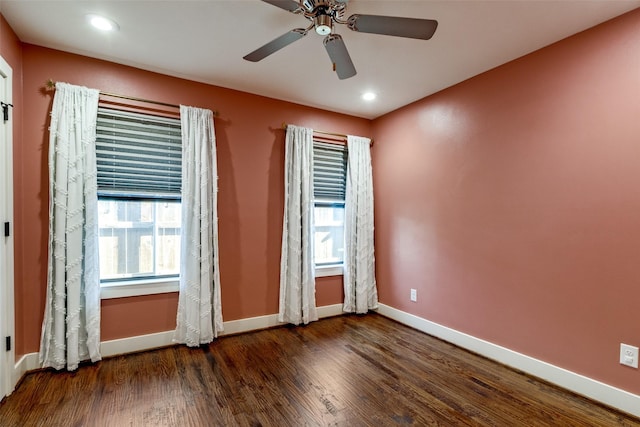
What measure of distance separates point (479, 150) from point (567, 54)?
0.92 meters

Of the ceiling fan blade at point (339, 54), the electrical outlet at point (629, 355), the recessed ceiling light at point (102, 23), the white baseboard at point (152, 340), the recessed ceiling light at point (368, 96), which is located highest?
the recessed ceiling light at point (102, 23)

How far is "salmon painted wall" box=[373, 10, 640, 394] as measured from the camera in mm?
2084

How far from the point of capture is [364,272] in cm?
399

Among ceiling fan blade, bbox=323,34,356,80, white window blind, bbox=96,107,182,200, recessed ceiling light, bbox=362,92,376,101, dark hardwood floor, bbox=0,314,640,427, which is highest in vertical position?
recessed ceiling light, bbox=362,92,376,101

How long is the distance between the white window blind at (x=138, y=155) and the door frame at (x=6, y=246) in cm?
58

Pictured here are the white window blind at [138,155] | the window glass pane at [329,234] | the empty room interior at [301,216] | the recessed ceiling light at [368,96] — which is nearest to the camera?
the empty room interior at [301,216]

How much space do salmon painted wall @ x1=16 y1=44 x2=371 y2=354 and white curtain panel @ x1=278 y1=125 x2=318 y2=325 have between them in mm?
110

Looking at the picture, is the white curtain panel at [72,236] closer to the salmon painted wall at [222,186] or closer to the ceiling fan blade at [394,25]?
the salmon painted wall at [222,186]

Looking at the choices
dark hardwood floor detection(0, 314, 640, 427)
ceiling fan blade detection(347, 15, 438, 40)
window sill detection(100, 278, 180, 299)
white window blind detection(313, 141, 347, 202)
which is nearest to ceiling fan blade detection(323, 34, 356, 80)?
ceiling fan blade detection(347, 15, 438, 40)

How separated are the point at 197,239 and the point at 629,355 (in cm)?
337

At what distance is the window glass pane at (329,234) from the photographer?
4.02m

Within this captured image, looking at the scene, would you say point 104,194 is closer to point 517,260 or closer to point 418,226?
point 418,226

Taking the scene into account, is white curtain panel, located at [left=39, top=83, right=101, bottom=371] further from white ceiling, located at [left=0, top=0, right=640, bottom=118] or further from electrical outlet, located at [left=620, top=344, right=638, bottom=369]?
electrical outlet, located at [left=620, top=344, right=638, bottom=369]

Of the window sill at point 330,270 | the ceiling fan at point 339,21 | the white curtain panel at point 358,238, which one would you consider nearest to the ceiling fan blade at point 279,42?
the ceiling fan at point 339,21
